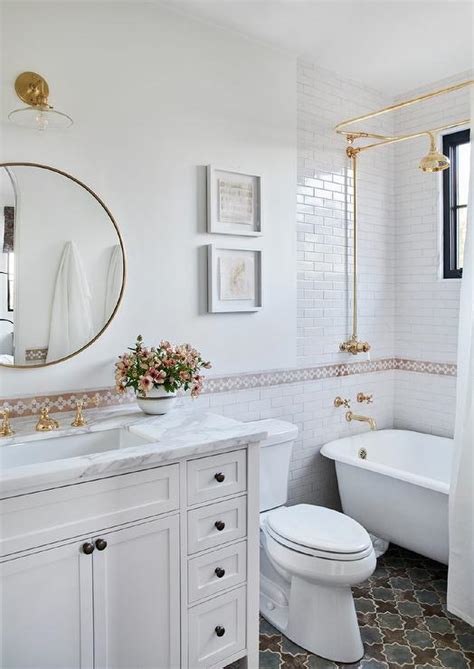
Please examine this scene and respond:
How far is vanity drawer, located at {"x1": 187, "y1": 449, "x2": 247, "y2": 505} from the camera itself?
6.25 feet

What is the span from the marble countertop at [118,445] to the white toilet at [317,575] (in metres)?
0.55

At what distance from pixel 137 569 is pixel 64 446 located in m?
0.54

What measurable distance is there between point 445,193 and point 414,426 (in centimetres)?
155

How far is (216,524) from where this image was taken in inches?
77.4

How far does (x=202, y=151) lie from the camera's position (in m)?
2.65

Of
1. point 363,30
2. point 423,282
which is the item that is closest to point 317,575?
point 423,282

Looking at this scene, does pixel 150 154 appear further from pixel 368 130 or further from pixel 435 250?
pixel 435 250

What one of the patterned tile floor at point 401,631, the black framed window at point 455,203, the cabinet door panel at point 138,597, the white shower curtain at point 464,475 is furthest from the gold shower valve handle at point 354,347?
the cabinet door panel at point 138,597

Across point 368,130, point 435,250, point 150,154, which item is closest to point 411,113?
point 368,130

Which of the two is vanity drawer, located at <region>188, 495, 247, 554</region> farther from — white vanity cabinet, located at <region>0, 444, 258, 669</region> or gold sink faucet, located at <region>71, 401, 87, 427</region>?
gold sink faucet, located at <region>71, 401, 87, 427</region>

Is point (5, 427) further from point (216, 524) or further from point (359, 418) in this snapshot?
point (359, 418)

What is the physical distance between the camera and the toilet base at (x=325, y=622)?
2.21 meters

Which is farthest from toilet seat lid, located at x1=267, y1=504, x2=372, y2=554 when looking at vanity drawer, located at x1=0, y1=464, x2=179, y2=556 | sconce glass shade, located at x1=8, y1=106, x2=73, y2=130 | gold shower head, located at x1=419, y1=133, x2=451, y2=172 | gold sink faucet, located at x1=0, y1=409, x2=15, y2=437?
sconce glass shade, located at x1=8, y1=106, x2=73, y2=130

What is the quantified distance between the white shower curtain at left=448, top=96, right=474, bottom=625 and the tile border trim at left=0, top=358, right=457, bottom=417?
923mm
